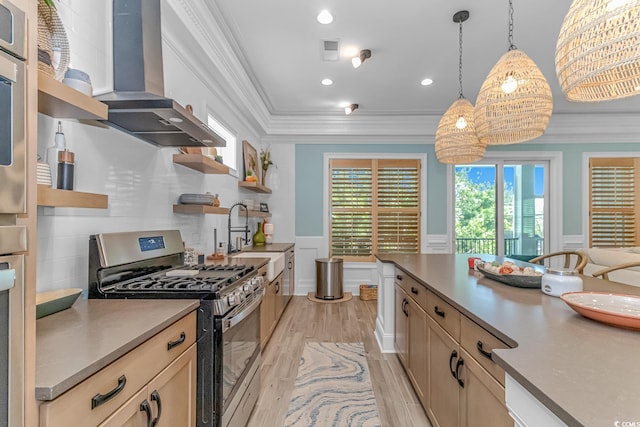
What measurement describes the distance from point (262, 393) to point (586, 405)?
217 cm

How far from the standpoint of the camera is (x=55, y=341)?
949 mm

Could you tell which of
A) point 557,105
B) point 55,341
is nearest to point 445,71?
point 557,105

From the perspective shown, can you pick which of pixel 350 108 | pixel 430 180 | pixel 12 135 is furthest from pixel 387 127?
pixel 12 135

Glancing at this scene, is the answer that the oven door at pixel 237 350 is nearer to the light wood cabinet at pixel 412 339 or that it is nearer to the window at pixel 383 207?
the light wood cabinet at pixel 412 339

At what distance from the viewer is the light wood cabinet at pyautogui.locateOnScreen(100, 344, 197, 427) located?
0.97 m

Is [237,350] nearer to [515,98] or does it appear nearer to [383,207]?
[515,98]

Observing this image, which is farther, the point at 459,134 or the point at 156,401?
the point at 459,134

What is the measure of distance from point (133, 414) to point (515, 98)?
8.51 feet

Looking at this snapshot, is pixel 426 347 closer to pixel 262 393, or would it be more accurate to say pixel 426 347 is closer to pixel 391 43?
pixel 262 393

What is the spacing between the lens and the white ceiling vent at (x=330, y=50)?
3.01m

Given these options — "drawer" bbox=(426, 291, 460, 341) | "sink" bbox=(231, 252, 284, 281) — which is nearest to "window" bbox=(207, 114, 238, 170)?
"sink" bbox=(231, 252, 284, 281)

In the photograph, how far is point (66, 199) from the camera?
118 cm

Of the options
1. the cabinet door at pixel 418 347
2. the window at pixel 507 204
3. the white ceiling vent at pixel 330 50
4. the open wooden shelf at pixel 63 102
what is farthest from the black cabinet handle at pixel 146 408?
the window at pixel 507 204

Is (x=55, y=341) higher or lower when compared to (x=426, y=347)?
higher
